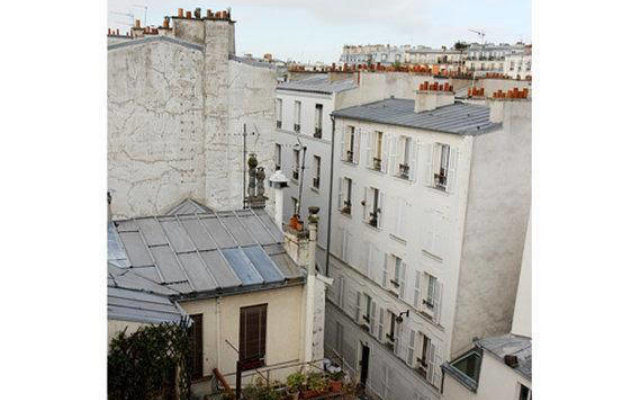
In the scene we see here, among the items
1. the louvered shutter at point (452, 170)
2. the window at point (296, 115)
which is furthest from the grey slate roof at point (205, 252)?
the window at point (296, 115)

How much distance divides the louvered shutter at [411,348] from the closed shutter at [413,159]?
120 inches

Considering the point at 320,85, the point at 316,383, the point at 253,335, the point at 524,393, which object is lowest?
the point at 524,393

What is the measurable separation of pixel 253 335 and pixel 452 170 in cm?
494

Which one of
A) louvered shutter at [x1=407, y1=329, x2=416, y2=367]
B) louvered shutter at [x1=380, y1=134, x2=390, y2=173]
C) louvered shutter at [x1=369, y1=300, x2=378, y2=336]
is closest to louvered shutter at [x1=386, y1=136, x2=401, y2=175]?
louvered shutter at [x1=380, y1=134, x2=390, y2=173]

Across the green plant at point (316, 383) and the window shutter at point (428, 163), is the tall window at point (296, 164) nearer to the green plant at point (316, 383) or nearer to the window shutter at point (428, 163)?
the window shutter at point (428, 163)

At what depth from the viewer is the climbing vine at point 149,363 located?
14.3 ft

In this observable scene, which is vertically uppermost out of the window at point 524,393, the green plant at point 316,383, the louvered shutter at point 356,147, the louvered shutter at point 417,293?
the louvered shutter at point 356,147

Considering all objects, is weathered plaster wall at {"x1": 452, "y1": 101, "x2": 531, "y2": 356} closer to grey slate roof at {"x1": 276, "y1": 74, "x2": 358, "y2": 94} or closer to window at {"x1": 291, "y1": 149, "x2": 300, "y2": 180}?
grey slate roof at {"x1": 276, "y1": 74, "x2": 358, "y2": 94}

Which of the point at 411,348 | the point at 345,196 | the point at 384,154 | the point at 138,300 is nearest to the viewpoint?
the point at 138,300

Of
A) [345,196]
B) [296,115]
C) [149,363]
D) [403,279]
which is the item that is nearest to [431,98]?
[345,196]

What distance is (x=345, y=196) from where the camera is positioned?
44.5ft

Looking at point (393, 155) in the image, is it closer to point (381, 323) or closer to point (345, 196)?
point (345, 196)
